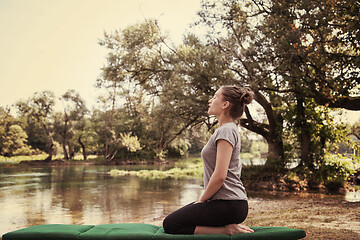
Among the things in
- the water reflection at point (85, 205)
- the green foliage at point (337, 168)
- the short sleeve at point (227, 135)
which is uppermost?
the short sleeve at point (227, 135)

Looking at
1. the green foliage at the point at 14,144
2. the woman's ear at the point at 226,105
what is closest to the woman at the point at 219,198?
the woman's ear at the point at 226,105

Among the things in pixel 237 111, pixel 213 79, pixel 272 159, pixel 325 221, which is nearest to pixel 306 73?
pixel 213 79

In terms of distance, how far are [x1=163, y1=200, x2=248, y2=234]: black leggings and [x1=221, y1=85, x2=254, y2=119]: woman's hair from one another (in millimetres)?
762

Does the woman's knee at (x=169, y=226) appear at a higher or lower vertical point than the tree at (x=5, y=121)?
lower

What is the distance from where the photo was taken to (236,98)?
2832 millimetres

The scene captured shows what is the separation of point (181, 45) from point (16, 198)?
33.6ft

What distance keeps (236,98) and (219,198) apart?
86cm

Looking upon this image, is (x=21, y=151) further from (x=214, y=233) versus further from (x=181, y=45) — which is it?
(x=214, y=233)

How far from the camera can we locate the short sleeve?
260cm

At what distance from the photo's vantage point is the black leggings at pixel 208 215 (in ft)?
8.77

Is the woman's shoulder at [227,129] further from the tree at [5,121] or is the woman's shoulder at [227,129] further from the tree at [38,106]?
Result: the tree at [5,121]

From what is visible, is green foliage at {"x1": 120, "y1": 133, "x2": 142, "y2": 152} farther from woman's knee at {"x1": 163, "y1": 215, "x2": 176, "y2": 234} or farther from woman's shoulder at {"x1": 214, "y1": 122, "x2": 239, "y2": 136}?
woman's shoulder at {"x1": 214, "y1": 122, "x2": 239, "y2": 136}

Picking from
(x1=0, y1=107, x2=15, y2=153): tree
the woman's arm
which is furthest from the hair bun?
(x1=0, y1=107, x2=15, y2=153): tree

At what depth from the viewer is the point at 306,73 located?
36.4 ft
